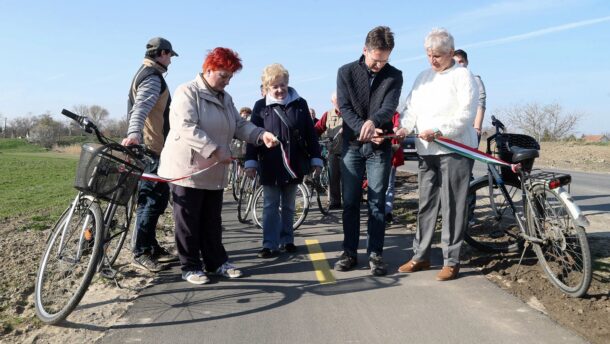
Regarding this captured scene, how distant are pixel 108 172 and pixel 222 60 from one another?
1412 millimetres

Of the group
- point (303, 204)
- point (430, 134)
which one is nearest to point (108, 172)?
point (430, 134)

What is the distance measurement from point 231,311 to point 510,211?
3.09m

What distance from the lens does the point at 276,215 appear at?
18.7 feet

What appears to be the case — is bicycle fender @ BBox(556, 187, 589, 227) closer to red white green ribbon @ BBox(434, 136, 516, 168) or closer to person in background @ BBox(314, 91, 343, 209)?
red white green ribbon @ BBox(434, 136, 516, 168)

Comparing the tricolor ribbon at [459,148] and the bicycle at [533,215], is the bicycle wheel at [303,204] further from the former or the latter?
the tricolor ribbon at [459,148]

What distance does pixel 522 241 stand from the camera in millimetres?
5070

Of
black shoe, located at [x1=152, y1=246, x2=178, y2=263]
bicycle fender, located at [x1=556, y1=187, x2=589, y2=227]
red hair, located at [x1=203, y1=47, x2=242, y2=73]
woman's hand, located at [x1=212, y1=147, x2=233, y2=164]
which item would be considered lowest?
black shoe, located at [x1=152, y1=246, x2=178, y2=263]

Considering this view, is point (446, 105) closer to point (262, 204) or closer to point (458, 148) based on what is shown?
point (458, 148)

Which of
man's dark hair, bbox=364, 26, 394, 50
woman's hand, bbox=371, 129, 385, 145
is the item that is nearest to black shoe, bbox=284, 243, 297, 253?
woman's hand, bbox=371, 129, 385, 145

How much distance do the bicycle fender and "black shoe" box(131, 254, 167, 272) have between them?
3769 millimetres

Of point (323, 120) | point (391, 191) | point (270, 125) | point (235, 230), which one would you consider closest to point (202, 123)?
point (270, 125)

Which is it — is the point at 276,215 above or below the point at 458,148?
below

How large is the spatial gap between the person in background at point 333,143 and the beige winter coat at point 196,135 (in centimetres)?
367

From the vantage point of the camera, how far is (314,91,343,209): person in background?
8469 millimetres
